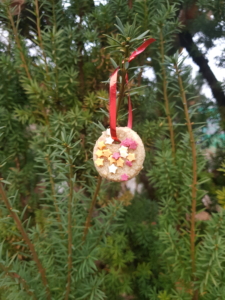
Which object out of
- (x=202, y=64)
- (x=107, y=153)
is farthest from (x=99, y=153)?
(x=202, y=64)

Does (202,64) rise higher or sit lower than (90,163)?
higher

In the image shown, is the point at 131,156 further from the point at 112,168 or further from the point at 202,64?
the point at 202,64

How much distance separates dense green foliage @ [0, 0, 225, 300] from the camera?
438 mm

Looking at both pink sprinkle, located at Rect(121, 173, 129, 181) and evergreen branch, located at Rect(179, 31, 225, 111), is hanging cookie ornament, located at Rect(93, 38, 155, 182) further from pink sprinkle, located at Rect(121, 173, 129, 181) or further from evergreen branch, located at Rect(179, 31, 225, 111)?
evergreen branch, located at Rect(179, 31, 225, 111)

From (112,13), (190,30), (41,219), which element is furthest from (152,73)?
(41,219)

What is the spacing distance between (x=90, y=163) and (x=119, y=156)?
113 mm

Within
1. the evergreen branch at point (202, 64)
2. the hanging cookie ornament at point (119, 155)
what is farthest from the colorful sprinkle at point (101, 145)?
the evergreen branch at point (202, 64)

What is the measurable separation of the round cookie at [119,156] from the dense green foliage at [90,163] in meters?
0.05

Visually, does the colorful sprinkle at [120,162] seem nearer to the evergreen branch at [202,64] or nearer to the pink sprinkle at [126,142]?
the pink sprinkle at [126,142]

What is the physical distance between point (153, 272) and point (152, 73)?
1.74 ft

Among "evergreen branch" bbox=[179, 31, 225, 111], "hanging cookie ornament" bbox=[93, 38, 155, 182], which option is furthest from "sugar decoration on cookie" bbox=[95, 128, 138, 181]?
"evergreen branch" bbox=[179, 31, 225, 111]

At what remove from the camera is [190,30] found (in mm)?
688

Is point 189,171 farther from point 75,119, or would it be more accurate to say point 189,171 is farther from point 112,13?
point 112,13

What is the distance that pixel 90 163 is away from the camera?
463 millimetres
